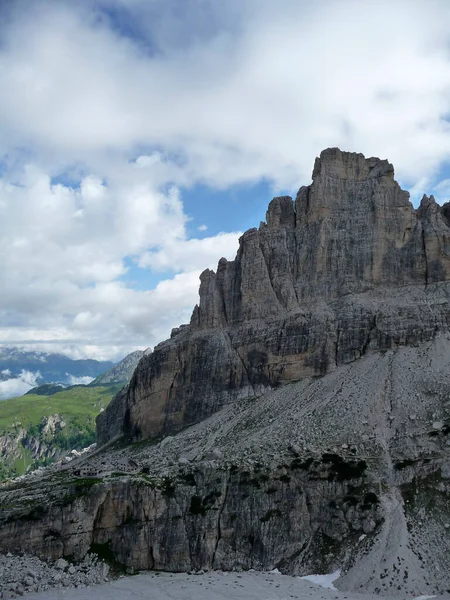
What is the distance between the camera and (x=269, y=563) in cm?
7212

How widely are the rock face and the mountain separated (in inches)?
12.0

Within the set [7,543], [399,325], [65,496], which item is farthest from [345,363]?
[7,543]

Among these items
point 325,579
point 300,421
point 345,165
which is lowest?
point 325,579

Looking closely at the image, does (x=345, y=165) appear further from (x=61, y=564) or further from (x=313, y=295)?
(x=61, y=564)

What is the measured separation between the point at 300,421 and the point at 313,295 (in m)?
33.3

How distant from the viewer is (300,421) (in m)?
94.4

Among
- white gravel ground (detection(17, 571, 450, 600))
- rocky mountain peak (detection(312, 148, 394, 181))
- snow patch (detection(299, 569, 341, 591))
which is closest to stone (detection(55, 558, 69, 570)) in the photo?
white gravel ground (detection(17, 571, 450, 600))

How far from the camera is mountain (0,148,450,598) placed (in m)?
73.2

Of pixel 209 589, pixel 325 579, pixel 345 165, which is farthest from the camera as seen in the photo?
pixel 345 165

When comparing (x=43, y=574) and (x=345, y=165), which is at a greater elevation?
(x=345, y=165)

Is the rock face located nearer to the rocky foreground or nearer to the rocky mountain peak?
the rocky mountain peak

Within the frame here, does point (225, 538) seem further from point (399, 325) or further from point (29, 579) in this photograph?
point (399, 325)

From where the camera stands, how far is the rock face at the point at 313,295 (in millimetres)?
111125

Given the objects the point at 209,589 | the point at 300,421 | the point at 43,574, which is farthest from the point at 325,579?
the point at 43,574
